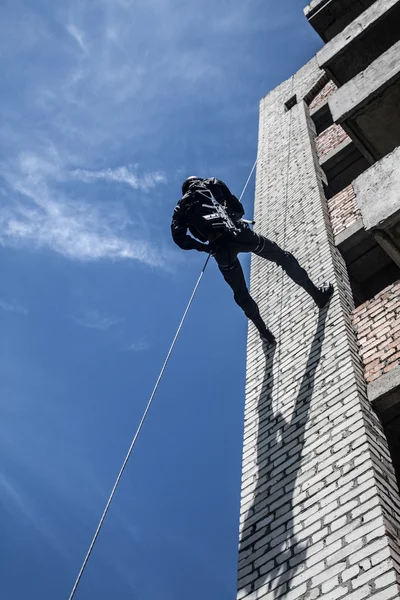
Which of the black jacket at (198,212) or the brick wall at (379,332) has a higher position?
the black jacket at (198,212)

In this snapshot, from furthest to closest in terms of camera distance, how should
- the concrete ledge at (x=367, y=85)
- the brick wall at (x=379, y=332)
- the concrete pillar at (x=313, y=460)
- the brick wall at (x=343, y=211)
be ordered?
the brick wall at (x=343, y=211)
the brick wall at (x=379, y=332)
the concrete ledge at (x=367, y=85)
the concrete pillar at (x=313, y=460)

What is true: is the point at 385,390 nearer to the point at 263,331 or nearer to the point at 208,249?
the point at 263,331

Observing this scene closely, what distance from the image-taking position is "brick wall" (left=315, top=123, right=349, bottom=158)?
9.55 metres

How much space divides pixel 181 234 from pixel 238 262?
2.20ft

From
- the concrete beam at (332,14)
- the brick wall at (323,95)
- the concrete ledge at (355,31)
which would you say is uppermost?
the brick wall at (323,95)

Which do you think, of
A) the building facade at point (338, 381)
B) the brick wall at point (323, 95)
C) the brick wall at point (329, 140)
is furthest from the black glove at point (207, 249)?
the brick wall at point (323, 95)

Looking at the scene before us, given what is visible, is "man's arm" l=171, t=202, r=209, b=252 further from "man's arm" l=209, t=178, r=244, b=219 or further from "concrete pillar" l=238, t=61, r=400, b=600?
"concrete pillar" l=238, t=61, r=400, b=600

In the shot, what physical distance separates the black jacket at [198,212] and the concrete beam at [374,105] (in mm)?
1663

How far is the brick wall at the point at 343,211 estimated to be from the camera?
7348 millimetres

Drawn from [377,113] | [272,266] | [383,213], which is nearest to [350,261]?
[272,266]

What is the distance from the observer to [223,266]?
611cm

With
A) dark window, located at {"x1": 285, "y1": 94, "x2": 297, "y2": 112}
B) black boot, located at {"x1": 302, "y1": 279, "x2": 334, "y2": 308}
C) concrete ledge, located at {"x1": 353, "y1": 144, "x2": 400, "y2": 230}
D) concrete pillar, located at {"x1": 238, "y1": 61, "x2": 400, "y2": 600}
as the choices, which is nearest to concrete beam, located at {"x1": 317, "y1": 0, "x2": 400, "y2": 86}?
concrete pillar, located at {"x1": 238, "y1": 61, "x2": 400, "y2": 600}

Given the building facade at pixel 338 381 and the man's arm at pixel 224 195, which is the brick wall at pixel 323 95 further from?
the man's arm at pixel 224 195

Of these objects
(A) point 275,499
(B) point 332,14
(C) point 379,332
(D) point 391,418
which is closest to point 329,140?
(B) point 332,14
